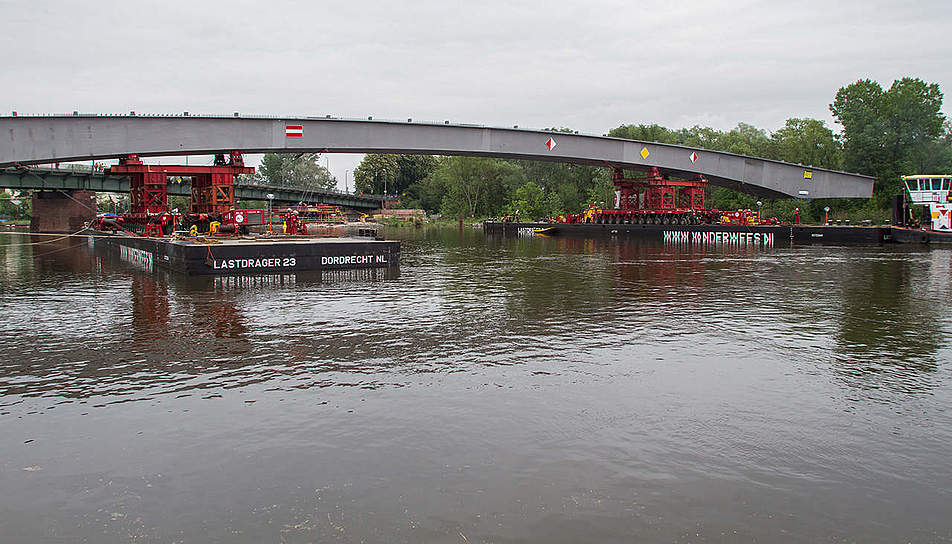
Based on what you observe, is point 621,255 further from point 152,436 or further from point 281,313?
point 152,436

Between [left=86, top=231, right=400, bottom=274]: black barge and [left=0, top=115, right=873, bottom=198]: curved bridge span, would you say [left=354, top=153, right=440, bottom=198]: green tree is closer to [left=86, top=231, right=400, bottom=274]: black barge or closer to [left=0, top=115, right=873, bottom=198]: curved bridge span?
[left=0, top=115, right=873, bottom=198]: curved bridge span

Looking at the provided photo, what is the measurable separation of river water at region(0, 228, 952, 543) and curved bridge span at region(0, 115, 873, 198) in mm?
24562

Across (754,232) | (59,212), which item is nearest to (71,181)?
(59,212)

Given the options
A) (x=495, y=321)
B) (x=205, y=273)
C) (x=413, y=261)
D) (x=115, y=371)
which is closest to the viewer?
(x=115, y=371)

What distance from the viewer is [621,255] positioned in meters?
37.9

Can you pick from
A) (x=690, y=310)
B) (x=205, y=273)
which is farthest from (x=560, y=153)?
(x=690, y=310)

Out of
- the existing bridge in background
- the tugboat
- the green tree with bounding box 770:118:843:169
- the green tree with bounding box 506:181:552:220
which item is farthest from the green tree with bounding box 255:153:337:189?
the tugboat

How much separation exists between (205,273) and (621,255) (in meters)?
22.4

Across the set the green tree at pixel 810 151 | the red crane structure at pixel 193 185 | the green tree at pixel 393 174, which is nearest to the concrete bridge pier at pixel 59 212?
the red crane structure at pixel 193 185

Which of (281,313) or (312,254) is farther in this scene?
(312,254)

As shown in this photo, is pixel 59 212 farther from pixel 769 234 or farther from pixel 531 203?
pixel 769 234

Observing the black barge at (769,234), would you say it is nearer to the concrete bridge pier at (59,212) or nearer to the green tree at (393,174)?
the concrete bridge pier at (59,212)

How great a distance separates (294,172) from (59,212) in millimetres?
108934

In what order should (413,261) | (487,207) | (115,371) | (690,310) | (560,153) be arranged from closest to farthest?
(115,371)
(690,310)
(413,261)
(560,153)
(487,207)
